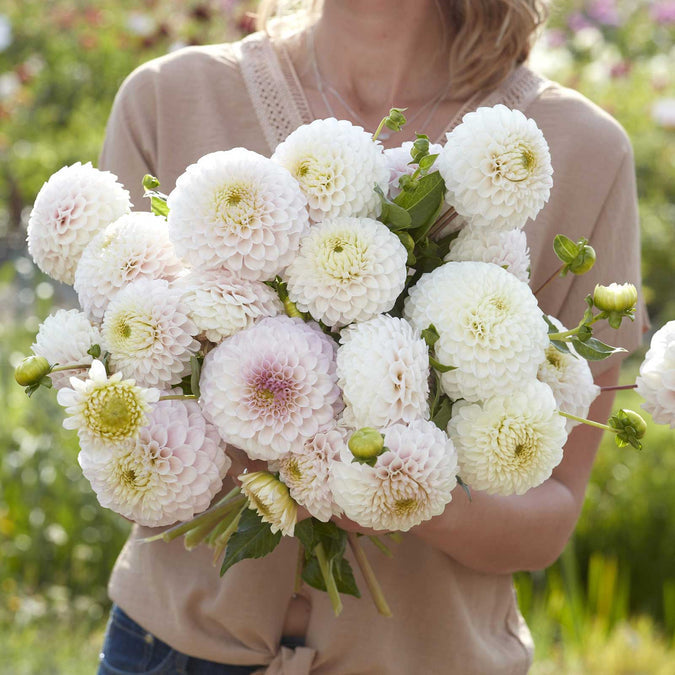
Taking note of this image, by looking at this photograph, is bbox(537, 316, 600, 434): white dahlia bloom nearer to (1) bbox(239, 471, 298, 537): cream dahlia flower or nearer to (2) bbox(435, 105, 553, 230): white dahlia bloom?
(2) bbox(435, 105, 553, 230): white dahlia bloom

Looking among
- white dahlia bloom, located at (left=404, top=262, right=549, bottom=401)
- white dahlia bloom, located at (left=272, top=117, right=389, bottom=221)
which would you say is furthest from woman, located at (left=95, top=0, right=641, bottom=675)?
white dahlia bloom, located at (left=272, top=117, right=389, bottom=221)

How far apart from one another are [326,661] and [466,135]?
2.71 ft

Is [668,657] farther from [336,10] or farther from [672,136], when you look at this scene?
[672,136]

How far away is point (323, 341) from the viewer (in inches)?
39.0

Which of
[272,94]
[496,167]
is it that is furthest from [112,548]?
[496,167]

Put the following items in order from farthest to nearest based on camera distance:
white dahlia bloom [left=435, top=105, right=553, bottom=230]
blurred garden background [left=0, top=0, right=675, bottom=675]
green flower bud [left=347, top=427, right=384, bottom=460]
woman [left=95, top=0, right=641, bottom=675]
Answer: blurred garden background [left=0, top=0, right=675, bottom=675] < woman [left=95, top=0, right=641, bottom=675] < white dahlia bloom [left=435, top=105, right=553, bottom=230] < green flower bud [left=347, top=427, right=384, bottom=460]

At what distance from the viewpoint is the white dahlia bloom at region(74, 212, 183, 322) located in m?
1.00

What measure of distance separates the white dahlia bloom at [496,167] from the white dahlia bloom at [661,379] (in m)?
0.20

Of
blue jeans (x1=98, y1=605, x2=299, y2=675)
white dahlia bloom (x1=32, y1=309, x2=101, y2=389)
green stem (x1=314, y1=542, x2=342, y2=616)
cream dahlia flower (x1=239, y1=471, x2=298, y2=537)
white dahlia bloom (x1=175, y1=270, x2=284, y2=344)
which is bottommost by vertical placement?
blue jeans (x1=98, y1=605, x2=299, y2=675)

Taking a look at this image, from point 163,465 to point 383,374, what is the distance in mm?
246

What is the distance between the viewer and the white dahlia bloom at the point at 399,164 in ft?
3.50

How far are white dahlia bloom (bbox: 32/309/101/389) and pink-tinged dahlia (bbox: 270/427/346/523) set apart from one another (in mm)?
237

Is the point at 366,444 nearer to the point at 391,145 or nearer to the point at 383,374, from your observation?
the point at 383,374

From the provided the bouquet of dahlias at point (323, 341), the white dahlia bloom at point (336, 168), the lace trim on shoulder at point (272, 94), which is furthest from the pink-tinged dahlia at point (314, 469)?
the lace trim on shoulder at point (272, 94)
